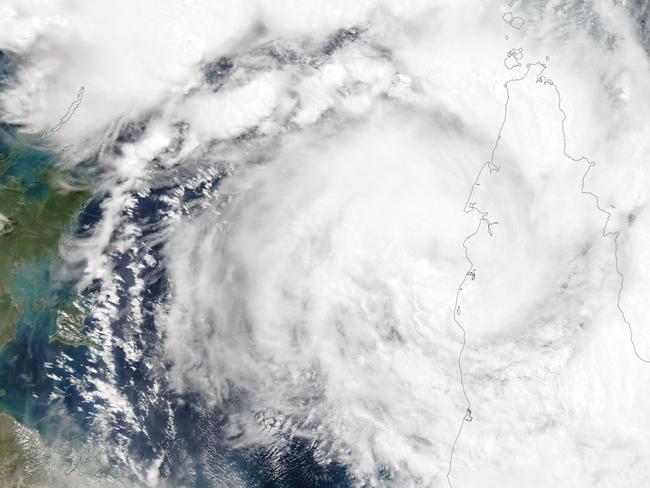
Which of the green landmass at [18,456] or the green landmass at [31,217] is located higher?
the green landmass at [31,217]

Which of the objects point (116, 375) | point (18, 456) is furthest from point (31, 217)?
point (18, 456)

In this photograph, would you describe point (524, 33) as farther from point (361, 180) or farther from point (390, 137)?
point (361, 180)

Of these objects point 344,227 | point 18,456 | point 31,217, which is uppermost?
point 344,227

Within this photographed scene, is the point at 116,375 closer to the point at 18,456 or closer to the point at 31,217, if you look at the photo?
the point at 18,456

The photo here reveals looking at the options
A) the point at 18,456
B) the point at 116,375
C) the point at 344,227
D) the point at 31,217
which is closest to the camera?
the point at 344,227

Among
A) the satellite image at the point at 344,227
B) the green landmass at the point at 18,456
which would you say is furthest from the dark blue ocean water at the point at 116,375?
the green landmass at the point at 18,456

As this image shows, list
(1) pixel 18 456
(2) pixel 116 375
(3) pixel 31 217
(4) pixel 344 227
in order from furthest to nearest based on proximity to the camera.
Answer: (1) pixel 18 456 → (2) pixel 116 375 → (3) pixel 31 217 → (4) pixel 344 227

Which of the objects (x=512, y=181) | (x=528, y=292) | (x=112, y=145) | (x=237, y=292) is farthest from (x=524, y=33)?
(x=112, y=145)

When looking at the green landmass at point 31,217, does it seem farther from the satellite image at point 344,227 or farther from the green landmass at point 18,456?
the green landmass at point 18,456

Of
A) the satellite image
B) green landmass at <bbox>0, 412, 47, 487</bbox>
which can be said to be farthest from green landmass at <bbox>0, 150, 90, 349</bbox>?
green landmass at <bbox>0, 412, 47, 487</bbox>

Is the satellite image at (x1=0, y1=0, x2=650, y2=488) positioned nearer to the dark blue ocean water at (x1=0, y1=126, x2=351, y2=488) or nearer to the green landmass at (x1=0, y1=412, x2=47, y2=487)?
the dark blue ocean water at (x1=0, y1=126, x2=351, y2=488)
